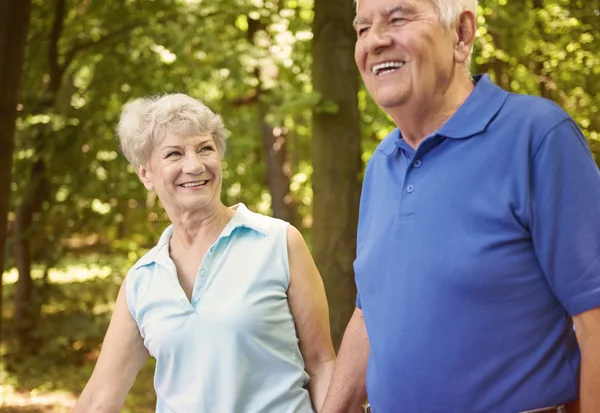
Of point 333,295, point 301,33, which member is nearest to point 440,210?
point 333,295

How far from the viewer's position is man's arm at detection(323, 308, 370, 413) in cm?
256

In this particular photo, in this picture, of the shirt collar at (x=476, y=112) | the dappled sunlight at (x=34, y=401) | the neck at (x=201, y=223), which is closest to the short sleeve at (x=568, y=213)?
the shirt collar at (x=476, y=112)

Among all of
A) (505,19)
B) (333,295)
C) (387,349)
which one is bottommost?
(333,295)

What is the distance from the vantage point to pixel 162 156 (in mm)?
2748

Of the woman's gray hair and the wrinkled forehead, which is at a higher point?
the wrinkled forehead

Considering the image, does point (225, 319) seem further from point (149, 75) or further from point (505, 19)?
point (149, 75)

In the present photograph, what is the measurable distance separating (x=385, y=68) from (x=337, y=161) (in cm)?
416

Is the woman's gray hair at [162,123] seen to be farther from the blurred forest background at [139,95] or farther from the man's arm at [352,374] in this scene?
the blurred forest background at [139,95]

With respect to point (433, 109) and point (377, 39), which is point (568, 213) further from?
point (377, 39)

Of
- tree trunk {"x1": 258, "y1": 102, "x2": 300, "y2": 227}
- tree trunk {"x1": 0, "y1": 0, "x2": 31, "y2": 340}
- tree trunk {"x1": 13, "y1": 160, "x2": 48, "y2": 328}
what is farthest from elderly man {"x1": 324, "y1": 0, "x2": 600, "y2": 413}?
tree trunk {"x1": 258, "y1": 102, "x2": 300, "y2": 227}

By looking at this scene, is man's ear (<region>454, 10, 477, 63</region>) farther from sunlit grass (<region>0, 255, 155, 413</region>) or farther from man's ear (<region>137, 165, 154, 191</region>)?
sunlit grass (<region>0, 255, 155, 413</region>)

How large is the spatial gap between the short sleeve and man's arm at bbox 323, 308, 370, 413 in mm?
841

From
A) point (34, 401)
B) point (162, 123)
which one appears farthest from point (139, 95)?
point (162, 123)

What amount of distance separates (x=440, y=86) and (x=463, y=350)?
0.67 m
